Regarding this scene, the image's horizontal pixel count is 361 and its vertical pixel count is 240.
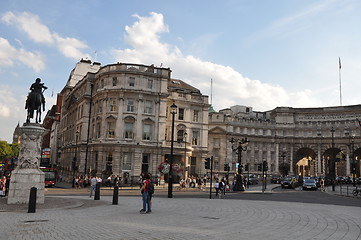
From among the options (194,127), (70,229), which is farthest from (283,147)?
(70,229)

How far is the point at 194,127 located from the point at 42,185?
3950 cm

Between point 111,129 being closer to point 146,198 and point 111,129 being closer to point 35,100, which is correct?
point 35,100

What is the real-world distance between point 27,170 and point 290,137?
8005 centimetres

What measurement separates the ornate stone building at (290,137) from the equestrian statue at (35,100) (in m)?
64.6

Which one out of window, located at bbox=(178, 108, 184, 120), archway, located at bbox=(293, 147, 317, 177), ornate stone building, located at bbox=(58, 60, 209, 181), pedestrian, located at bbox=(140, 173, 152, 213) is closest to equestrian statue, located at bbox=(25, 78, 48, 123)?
pedestrian, located at bbox=(140, 173, 152, 213)

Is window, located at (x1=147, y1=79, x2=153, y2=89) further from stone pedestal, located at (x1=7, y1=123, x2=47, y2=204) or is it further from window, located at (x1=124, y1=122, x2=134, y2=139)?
stone pedestal, located at (x1=7, y1=123, x2=47, y2=204)

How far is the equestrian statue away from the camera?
1798cm

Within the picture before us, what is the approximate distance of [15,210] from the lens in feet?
45.5

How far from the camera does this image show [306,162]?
10094 centimetres

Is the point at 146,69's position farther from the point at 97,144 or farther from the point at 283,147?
the point at 283,147

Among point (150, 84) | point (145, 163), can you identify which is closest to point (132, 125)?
point (145, 163)

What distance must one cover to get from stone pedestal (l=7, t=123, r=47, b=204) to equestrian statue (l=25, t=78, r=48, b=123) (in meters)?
0.75

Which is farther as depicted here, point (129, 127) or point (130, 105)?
point (130, 105)

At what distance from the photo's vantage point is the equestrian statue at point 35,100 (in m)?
18.0
